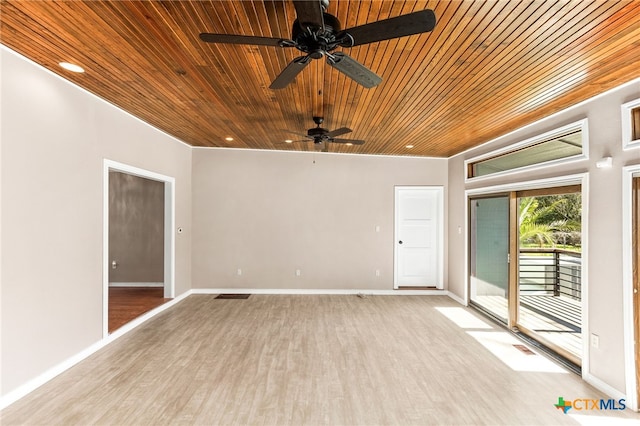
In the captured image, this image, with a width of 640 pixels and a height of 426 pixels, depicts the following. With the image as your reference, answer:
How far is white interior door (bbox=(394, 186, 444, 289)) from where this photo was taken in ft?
20.3

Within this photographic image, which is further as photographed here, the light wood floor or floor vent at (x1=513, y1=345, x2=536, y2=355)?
floor vent at (x1=513, y1=345, x2=536, y2=355)

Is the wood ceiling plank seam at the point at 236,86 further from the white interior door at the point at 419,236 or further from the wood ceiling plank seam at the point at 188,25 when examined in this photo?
the white interior door at the point at 419,236

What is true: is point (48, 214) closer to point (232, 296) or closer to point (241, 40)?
point (241, 40)

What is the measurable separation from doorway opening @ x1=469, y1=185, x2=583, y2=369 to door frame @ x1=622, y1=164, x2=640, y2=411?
795 millimetres

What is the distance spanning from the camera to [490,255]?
15.5ft

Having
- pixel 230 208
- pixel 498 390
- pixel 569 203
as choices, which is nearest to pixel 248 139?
pixel 230 208

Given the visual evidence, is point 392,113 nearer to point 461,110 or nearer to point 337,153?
point 461,110

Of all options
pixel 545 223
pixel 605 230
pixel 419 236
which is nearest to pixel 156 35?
pixel 605 230

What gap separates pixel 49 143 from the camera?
2.78m

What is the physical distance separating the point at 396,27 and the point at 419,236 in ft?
17.2

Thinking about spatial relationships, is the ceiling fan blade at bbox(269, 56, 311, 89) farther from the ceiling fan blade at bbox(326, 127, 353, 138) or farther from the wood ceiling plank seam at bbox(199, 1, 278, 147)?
the ceiling fan blade at bbox(326, 127, 353, 138)

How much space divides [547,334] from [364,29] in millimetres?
4398

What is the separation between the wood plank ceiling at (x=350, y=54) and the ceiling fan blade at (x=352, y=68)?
29 cm

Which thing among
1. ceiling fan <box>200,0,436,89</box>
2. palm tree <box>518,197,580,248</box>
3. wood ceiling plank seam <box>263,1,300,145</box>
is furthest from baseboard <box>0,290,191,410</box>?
palm tree <box>518,197,580,248</box>
